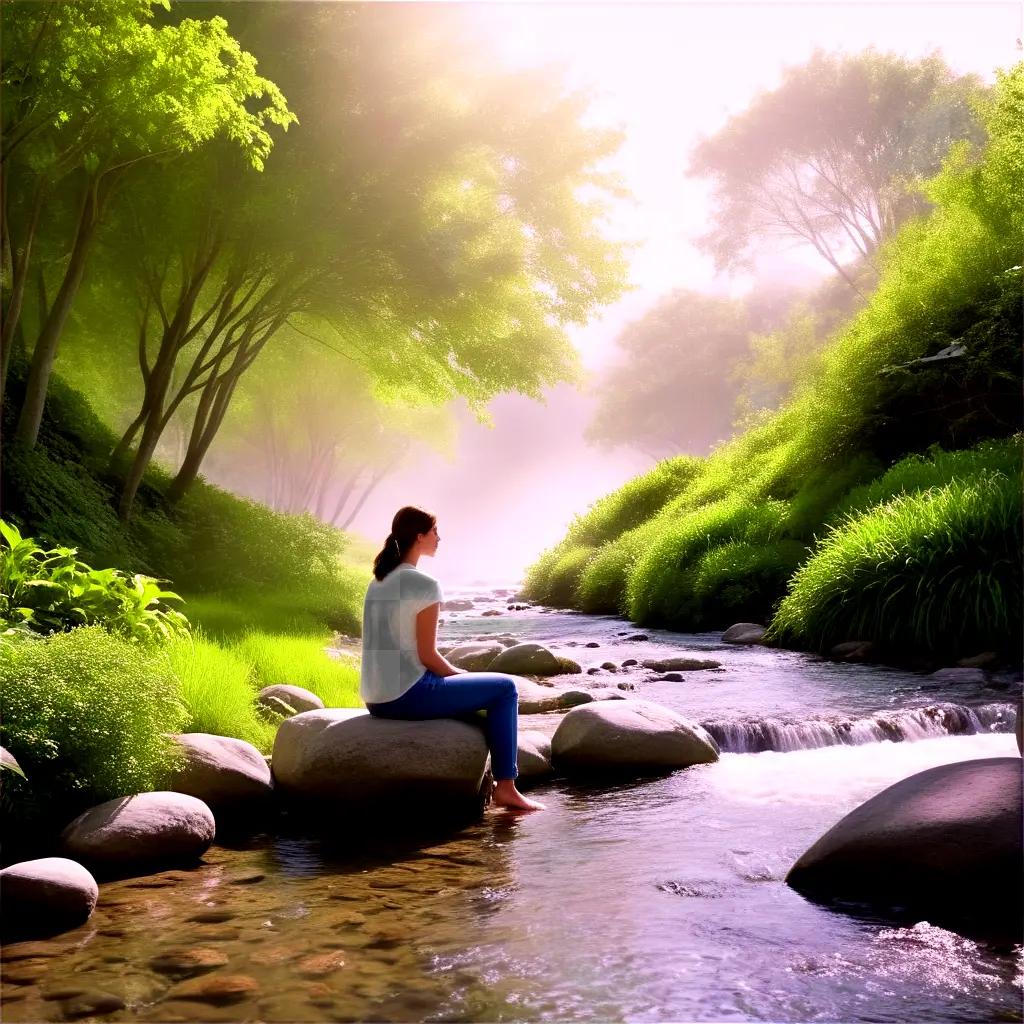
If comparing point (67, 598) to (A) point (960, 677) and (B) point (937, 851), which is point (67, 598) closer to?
(B) point (937, 851)

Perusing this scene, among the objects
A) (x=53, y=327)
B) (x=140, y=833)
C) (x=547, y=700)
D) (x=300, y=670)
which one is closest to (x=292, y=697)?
(x=300, y=670)

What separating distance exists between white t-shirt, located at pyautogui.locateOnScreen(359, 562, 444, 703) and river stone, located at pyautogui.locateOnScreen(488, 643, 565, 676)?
18.0ft

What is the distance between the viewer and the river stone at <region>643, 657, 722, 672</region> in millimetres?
10812

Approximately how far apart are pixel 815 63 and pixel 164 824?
114 feet

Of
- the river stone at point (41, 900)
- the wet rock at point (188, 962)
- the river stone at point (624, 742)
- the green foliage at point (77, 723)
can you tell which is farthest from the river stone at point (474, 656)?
the wet rock at point (188, 962)

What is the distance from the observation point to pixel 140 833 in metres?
4.43

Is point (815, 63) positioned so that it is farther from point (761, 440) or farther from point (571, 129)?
point (571, 129)

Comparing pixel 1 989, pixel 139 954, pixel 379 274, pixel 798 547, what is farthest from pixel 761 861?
pixel 379 274

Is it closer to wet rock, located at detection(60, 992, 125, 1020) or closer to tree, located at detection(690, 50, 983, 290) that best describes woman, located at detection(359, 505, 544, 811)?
wet rock, located at detection(60, 992, 125, 1020)

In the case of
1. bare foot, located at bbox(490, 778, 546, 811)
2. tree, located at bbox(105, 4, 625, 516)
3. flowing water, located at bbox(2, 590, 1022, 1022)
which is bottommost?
flowing water, located at bbox(2, 590, 1022, 1022)

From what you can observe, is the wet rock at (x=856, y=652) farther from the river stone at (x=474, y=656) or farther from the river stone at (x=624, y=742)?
the river stone at (x=624, y=742)

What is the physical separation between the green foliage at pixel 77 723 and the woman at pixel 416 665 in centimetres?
122

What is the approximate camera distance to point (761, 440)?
70.5ft

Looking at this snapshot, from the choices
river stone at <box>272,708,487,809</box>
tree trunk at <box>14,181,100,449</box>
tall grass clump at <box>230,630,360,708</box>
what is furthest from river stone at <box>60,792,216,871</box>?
tree trunk at <box>14,181,100,449</box>
